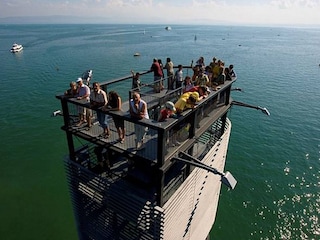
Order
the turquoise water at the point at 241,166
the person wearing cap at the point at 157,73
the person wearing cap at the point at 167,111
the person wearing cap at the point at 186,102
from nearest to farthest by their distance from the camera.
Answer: the person wearing cap at the point at 167,111
the person wearing cap at the point at 186,102
the person wearing cap at the point at 157,73
the turquoise water at the point at 241,166

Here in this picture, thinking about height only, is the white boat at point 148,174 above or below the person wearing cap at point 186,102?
below

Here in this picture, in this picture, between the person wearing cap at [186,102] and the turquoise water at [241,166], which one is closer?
the person wearing cap at [186,102]

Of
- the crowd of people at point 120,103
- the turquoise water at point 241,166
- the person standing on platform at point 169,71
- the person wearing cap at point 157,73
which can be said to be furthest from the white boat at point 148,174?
the turquoise water at point 241,166

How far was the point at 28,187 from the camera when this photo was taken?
21.9 meters

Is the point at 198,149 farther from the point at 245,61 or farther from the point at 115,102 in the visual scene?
the point at 245,61

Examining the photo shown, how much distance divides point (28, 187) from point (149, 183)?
675 inches

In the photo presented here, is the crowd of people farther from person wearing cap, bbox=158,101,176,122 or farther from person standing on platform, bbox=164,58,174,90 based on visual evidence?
person standing on platform, bbox=164,58,174,90

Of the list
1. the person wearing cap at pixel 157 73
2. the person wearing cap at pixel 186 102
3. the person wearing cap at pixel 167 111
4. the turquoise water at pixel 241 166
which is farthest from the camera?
the turquoise water at pixel 241 166

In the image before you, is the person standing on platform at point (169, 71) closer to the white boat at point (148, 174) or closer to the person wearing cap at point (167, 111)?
the white boat at point (148, 174)

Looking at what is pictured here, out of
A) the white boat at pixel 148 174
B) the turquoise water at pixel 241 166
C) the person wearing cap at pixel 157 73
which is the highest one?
the person wearing cap at pixel 157 73

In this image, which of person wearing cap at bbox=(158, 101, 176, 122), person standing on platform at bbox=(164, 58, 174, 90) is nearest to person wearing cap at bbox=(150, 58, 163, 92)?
person standing on platform at bbox=(164, 58, 174, 90)

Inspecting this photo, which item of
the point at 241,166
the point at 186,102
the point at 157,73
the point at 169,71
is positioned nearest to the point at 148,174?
the point at 186,102

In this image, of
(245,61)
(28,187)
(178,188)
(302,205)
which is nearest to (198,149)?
(178,188)

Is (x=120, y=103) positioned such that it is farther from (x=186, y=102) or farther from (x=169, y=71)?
(x=169, y=71)
